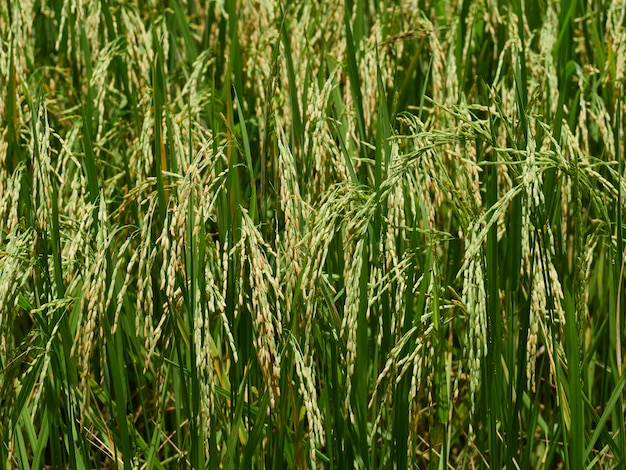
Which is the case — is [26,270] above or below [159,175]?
below

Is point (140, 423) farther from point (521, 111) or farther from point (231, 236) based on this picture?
point (521, 111)

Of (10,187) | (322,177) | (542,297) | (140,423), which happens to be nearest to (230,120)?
(322,177)

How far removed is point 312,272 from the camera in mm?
1435

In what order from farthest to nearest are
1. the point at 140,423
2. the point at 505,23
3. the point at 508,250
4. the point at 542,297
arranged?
the point at 505,23
the point at 140,423
the point at 508,250
the point at 542,297

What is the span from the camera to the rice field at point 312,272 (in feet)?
4.82

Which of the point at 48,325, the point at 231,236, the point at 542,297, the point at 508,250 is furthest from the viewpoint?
the point at 508,250

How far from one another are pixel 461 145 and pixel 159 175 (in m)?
0.83

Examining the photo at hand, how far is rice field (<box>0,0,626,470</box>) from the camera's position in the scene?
1468 millimetres

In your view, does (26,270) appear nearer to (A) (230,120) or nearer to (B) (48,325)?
(B) (48,325)

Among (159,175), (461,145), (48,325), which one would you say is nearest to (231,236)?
(159,175)

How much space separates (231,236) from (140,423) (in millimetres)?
811

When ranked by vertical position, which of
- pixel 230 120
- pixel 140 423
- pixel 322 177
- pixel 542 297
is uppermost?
pixel 230 120

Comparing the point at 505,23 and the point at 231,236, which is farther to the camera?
the point at 505,23

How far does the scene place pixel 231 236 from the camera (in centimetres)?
165
